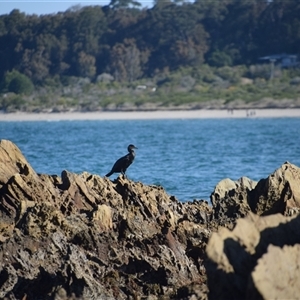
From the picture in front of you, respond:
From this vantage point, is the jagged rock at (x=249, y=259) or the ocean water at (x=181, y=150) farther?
the ocean water at (x=181, y=150)

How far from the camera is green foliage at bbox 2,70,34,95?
86812 mm

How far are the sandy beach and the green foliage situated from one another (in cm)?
1109

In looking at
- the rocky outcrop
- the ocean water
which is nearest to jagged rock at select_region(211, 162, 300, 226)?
the rocky outcrop

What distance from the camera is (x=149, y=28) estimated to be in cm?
10244

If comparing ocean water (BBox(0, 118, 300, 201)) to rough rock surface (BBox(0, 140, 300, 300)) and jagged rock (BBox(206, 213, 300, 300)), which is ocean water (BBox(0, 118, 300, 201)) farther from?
jagged rock (BBox(206, 213, 300, 300))

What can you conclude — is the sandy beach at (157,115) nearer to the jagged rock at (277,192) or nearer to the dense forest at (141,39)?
the dense forest at (141,39)

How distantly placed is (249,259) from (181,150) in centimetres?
3072

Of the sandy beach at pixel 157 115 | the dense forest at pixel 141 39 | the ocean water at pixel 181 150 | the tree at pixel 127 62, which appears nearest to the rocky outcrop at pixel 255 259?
the ocean water at pixel 181 150

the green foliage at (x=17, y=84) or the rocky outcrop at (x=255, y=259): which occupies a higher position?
the rocky outcrop at (x=255, y=259)

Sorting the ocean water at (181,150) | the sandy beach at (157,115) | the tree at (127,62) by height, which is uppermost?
the tree at (127,62)

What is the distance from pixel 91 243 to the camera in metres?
10.7

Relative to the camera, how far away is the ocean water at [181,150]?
2512cm

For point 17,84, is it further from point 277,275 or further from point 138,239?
point 277,275

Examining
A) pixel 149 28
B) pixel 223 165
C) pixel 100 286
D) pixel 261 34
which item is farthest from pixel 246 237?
pixel 149 28
